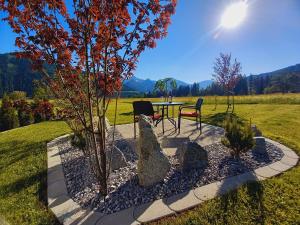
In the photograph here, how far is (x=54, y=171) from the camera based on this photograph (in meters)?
4.25

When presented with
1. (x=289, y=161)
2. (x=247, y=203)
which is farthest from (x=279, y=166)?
(x=247, y=203)

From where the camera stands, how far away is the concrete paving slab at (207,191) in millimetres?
2951

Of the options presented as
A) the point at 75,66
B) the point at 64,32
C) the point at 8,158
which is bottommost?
the point at 8,158

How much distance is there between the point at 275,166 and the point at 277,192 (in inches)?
38.6

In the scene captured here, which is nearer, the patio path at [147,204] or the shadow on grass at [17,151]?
the patio path at [147,204]

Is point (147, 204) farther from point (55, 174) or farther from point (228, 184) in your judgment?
point (55, 174)

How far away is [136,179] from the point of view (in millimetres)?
3568

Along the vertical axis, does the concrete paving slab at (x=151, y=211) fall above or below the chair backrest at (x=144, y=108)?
below

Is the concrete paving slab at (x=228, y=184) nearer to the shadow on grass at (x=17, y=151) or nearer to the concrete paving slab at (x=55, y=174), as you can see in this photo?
the concrete paving slab at (x=55, y=174)

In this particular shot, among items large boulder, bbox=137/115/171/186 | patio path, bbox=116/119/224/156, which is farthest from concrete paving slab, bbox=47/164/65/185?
patio path, bbox=116/119/224/156

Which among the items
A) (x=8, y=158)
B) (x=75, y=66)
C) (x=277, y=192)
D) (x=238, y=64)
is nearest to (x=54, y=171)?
(x=8, y=158)

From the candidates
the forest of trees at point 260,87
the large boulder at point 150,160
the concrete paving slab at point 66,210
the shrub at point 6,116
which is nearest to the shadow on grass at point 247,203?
the large boulder at point 150,160

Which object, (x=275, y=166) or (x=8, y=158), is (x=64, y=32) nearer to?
(x=275, y=166)

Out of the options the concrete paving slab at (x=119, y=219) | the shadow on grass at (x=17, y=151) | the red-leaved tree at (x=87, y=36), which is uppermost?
→ the red-leaved tree at (x=87, y=36)
